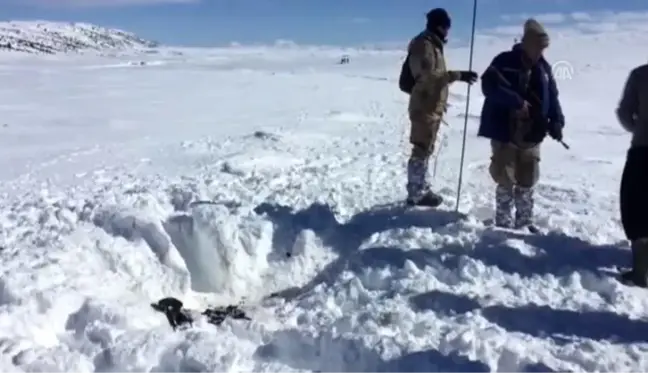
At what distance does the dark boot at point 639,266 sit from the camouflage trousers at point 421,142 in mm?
2236

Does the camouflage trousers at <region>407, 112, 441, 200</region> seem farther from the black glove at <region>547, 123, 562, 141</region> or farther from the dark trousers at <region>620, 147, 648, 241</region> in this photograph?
the dark trousers at <region>620, 147, 648, 241</region>

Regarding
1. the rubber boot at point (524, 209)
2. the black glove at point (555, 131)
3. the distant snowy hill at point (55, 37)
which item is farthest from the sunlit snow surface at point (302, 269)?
the distant snowy hill at point (55, 37)

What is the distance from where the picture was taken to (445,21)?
6.55 metres

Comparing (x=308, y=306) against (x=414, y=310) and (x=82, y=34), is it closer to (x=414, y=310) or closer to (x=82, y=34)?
(x=414, y=310)

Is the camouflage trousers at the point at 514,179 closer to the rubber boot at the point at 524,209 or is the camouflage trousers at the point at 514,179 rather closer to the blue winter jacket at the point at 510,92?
the rubber boot at the point at 524,209

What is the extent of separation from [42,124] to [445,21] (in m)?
12.3

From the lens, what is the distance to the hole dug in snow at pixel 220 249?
5.94 metres

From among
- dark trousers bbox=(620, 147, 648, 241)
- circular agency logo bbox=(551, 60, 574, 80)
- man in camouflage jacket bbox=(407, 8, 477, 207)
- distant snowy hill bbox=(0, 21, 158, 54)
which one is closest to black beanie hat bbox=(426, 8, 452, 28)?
man in camouflage jacket bbox=(407, 8, 477, 207)

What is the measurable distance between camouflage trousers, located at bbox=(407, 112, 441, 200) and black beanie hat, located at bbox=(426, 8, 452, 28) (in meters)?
0.86

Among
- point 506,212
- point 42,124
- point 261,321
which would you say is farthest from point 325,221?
point 42,124

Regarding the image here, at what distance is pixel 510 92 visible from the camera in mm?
5980

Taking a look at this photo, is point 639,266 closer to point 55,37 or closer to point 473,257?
point 473,257

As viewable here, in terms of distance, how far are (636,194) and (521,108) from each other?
1.26 m

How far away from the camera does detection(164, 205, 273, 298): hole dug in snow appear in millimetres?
5941
